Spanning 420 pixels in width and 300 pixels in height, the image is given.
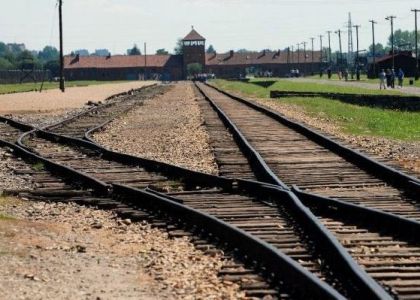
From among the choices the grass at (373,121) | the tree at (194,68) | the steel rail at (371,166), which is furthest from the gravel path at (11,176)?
the tree at (194,68)

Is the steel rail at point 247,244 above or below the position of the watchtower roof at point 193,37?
below

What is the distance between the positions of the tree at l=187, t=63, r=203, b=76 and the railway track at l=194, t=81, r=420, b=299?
16267cm

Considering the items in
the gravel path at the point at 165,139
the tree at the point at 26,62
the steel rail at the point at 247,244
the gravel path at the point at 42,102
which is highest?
the tree at the point at 26,62

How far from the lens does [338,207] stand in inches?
361

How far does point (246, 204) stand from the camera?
9.87 metres

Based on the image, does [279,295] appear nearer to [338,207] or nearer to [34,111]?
[338,207]

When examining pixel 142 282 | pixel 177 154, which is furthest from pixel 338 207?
pixel 177 154

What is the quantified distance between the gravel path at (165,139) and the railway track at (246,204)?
1.10 meters

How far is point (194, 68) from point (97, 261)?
573 feet

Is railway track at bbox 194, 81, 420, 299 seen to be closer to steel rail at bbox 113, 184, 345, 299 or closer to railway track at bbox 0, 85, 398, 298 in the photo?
railway track at bbox 0, 85, 398, 298

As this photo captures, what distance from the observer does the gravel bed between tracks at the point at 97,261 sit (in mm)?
6316

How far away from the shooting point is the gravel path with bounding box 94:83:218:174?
1564cm

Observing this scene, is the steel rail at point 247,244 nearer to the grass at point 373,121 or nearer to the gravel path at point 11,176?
the gravel path at point 11,176

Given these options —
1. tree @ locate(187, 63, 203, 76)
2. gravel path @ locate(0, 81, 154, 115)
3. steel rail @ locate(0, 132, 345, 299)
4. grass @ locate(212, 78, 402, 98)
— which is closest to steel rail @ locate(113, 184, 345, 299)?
steel rail @ locate(0, 132, 345, 299)
